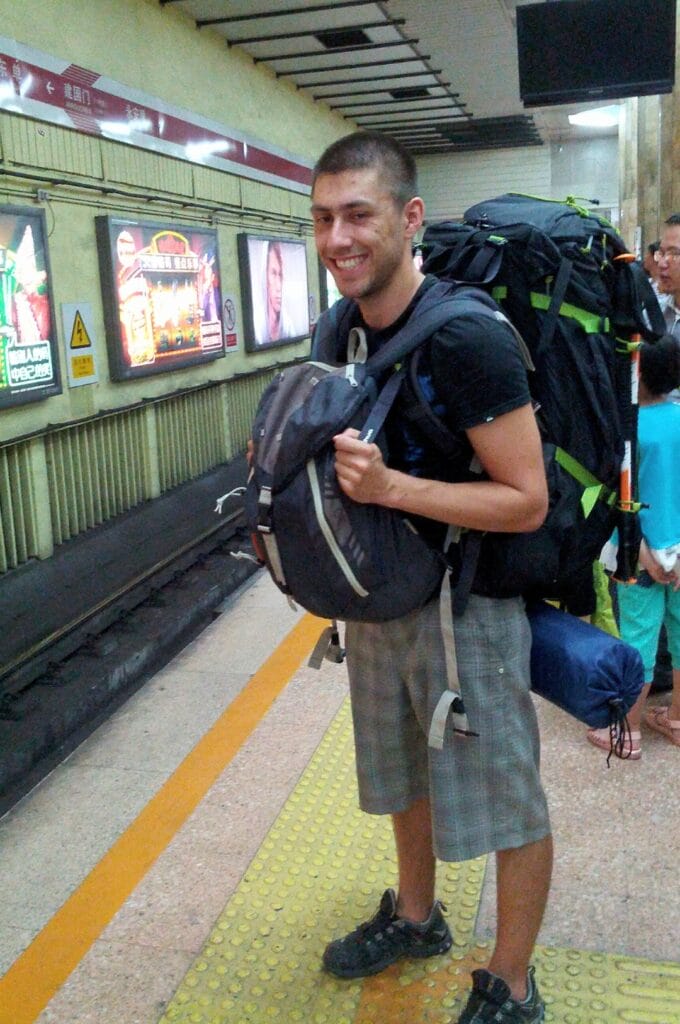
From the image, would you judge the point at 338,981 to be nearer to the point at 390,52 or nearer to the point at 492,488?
the point at 492,488

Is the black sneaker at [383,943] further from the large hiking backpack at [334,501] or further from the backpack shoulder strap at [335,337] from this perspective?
the backpack shoulder strap at [335,337]

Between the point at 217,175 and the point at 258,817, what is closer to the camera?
the point at 258,817

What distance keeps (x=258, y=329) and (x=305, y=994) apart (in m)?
6.91

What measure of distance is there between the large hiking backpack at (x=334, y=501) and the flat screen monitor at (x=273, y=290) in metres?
6.67

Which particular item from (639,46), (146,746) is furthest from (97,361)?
(639,46)

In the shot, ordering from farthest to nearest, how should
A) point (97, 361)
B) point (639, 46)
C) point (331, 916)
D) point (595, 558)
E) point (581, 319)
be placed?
point (639, 46) < point (97, 361) < point (331, 916) < point (595, 558) < point (581, 319)

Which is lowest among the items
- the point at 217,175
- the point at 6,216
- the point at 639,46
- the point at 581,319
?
the point at 581,319

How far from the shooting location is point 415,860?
6.97ft

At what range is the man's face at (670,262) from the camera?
12.5 feet

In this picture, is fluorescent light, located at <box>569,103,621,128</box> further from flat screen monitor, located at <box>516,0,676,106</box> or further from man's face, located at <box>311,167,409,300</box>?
man's face, located at <box>311,167,409,300</box>

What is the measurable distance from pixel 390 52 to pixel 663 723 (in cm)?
788

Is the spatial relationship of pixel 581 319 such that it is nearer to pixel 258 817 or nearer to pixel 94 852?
pixel 258 817

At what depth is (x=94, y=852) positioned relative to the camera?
9.37 feet

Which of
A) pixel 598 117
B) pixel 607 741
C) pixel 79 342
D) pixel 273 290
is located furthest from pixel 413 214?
pixel 598 117
